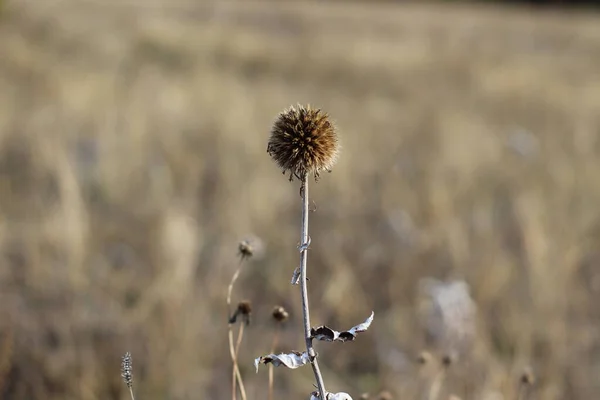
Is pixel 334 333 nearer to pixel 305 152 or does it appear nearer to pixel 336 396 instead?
pixel 336 396

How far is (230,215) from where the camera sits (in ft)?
13.2

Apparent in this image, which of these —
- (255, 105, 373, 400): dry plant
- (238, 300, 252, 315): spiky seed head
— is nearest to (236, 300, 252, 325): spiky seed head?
(238, 300, 252, 315): spiky seed head

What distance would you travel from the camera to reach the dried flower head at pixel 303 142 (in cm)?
102

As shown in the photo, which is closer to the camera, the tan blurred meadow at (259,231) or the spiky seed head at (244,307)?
the spiky seed head at (244,307)

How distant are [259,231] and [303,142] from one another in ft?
9.96

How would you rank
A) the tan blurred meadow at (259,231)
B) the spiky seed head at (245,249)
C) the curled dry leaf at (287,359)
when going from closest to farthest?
the curled dry leaf at (287,359)
the spiky seed head at (245,249)
the tan blurred meadow at (259,231)

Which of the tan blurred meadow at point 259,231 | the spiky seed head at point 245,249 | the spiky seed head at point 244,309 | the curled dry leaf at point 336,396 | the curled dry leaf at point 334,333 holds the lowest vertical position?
the curled dry leaf at point 336,396

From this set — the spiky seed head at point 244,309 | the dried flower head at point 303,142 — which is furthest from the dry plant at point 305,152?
the spiky seed head at point 244,309

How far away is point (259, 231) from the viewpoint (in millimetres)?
4055

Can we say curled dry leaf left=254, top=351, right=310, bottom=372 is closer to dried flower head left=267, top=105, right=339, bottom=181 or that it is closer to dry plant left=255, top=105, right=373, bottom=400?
dry plant left=255, top=105, right=373, bottom=400

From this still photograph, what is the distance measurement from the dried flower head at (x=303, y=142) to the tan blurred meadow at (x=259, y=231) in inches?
48.1

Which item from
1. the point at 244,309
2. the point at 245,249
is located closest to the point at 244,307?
the point at 244,309

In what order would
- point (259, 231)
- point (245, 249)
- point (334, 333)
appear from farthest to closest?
point (259, 231)
point (245, 249)
point (334, 333)

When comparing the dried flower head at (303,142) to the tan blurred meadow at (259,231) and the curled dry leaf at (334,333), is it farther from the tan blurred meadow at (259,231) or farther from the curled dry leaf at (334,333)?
the tan blurred meadow at (259,231)
